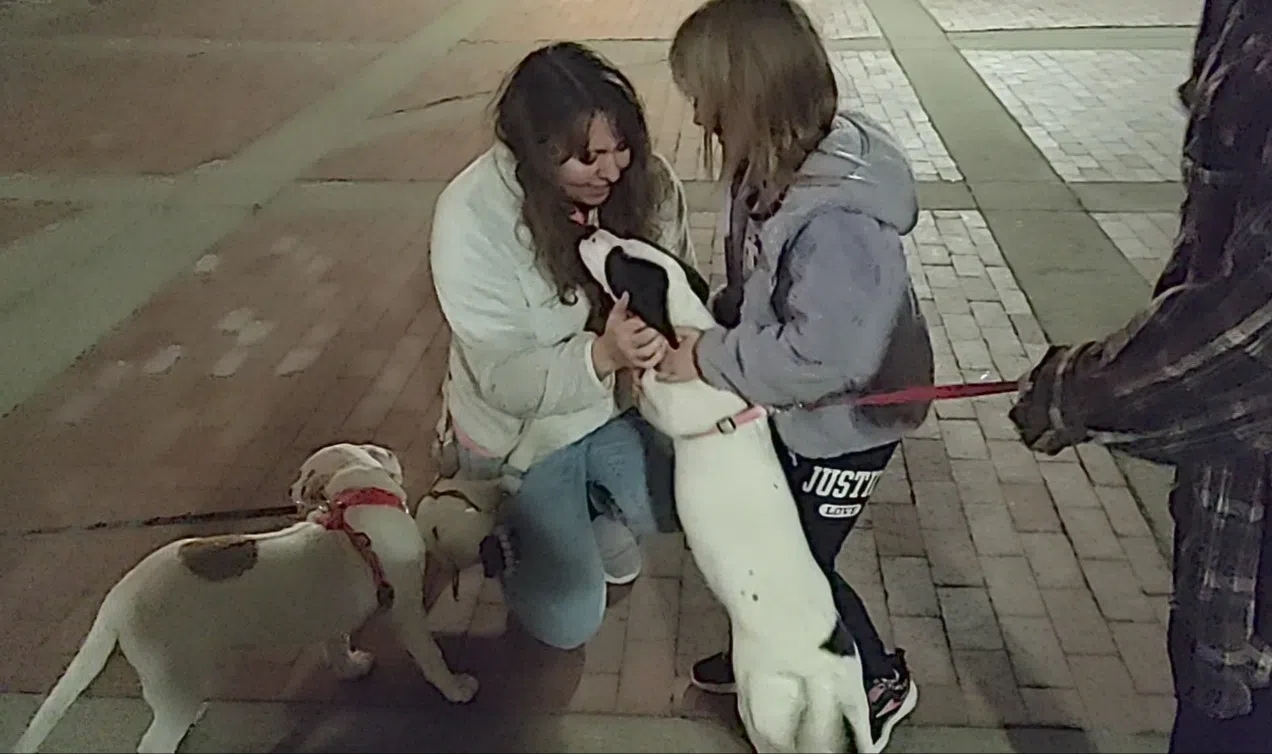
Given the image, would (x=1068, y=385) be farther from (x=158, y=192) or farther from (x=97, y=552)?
(x=158, y=192)

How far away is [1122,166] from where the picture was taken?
555 centimetres

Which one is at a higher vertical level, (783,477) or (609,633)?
(783,477)

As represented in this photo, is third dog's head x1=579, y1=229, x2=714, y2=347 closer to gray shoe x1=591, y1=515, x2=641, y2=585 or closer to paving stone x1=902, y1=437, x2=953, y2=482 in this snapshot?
gray shoe x1=591, y1=515, x2=641, y2=585

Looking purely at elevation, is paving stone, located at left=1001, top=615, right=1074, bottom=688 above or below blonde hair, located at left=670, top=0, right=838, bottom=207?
below

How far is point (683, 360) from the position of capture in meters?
1.81

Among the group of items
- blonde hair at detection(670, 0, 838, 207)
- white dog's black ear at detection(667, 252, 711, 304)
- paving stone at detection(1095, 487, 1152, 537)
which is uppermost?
blonde hair at detection(670, 0, 838, 207)

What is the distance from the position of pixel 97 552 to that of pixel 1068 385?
2.25 metres

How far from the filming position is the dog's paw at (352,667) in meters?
2.44

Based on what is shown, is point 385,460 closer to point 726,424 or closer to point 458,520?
point 458,520

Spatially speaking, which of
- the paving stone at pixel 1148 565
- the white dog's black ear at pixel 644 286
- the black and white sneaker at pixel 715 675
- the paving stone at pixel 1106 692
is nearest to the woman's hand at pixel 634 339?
the white dog's black ear at pixel 644 286

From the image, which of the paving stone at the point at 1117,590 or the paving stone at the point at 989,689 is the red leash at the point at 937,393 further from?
the paving stone at the point at 1117,590

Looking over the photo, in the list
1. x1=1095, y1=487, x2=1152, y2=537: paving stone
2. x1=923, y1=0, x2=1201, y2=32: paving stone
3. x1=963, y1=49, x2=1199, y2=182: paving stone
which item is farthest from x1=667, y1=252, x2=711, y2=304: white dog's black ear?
x1=923, y1=0, x2=1201, y2=32: paving stone

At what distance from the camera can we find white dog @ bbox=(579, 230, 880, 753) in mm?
1810

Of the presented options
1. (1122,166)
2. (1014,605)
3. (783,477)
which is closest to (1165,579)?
(1014,605)
